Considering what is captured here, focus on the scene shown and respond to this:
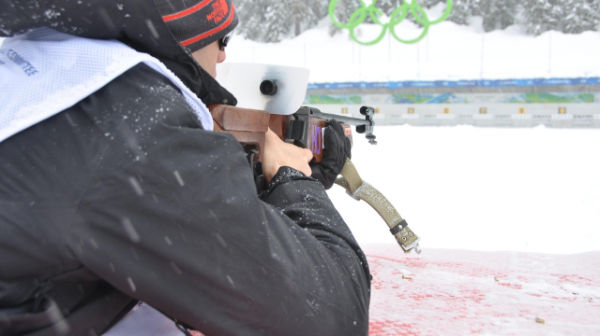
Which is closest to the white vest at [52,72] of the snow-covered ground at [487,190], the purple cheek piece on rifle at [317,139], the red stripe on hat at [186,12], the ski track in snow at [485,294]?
the red stripe on hat at [186,12]

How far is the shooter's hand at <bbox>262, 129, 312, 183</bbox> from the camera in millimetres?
1251

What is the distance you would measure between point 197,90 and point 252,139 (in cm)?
35

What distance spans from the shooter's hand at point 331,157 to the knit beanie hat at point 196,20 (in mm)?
954

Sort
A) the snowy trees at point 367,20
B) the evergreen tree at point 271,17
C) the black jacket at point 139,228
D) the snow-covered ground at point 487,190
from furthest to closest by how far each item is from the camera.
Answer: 1. the evergreen tree at point 271,17
2. the snowy trees at point 367,20
3. the snow-covered ground at point 487,190
4. the black jacket at point 139,228

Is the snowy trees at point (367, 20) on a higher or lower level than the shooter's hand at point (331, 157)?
higher

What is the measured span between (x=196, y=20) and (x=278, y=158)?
17.8 inches

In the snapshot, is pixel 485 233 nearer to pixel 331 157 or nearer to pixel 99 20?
pixel 331 157

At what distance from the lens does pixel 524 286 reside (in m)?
2.19

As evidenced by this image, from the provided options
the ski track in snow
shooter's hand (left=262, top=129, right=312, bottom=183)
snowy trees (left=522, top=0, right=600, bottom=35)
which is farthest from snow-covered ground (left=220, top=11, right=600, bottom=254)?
snowy trees (left=522, top=0, right=600, bottom=35)

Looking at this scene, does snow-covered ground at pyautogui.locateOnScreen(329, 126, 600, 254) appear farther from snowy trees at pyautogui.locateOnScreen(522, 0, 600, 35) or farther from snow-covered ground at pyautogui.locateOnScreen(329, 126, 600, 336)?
snowy trees at pyautogui.locateOnScreen(522, 0, 600, 35)

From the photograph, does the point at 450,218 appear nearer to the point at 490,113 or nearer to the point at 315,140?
the point at 315,140

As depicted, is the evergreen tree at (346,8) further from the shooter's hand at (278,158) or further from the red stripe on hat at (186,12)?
the red stripe on hat at (186,12)

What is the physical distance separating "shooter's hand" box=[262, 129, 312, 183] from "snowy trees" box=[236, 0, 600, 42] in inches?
1264

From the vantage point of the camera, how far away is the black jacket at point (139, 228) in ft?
2.30
